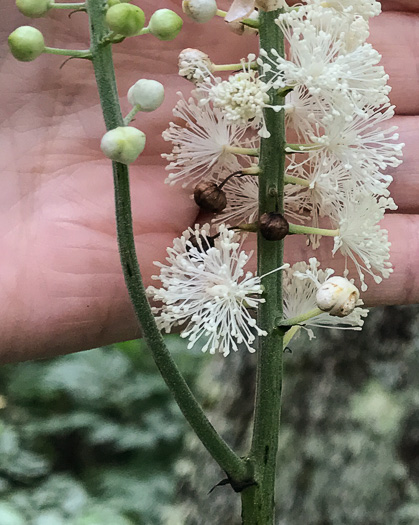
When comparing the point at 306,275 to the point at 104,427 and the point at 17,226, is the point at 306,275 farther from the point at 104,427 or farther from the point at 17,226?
the point at 104,427

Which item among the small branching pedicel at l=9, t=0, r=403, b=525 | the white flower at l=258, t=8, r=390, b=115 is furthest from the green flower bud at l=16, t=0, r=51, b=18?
the white flower at l=258, t=8, r=390, b=115

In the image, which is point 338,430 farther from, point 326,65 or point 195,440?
point 326,65

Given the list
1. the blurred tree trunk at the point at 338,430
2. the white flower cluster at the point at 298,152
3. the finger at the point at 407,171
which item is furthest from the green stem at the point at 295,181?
the blurred tree trunk at the point at 338,430

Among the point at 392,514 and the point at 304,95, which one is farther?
the point at 392,514

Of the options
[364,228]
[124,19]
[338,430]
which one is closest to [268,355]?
[364,228]

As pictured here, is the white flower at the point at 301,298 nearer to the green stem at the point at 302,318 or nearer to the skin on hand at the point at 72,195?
the green stem at the point at 302,318

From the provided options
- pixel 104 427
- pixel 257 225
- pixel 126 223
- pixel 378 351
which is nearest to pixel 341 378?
pixel 378 351
